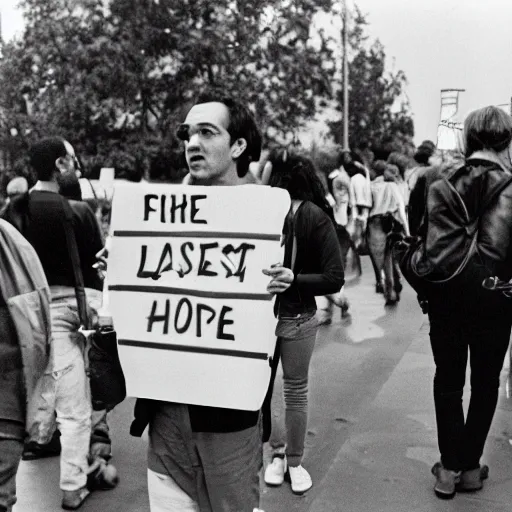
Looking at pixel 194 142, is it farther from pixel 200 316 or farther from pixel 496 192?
pixel 496 192

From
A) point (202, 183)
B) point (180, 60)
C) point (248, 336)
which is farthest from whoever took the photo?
point (180, 60)

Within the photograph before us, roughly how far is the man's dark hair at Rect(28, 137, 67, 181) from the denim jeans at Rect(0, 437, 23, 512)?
7.06ft

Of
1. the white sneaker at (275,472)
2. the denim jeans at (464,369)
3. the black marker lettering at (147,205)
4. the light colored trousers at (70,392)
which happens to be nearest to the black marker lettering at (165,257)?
the black marker lettering at (147,205)

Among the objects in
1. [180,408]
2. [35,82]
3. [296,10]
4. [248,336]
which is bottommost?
[180,408]

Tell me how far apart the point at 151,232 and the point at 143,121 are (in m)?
20.4

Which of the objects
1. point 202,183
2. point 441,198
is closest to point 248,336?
point 202,183

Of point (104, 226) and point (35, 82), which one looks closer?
point (104, 226)

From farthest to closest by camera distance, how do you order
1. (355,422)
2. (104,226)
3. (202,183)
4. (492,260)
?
1. (104,226)
2. (355,422)
3. (492,260)
4. (202,183)

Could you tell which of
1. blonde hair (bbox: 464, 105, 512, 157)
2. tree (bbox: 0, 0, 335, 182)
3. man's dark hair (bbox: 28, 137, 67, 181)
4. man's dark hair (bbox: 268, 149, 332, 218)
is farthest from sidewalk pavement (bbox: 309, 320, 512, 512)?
tree (bbox: 0, 0, 335, 182)

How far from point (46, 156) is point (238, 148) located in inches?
74.9

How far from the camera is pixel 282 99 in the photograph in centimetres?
2195

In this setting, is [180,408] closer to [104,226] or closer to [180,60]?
[104,226]

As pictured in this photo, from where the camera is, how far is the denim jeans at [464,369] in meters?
3.58

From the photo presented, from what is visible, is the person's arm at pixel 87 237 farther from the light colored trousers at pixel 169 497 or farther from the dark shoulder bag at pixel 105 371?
the light colored trousers at pixel 169 497
